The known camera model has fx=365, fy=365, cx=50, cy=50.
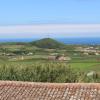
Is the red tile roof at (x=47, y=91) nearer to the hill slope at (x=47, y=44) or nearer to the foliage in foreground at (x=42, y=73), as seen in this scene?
the foliage in foreground at (x=42, y=73)

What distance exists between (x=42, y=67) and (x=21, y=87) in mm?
14222

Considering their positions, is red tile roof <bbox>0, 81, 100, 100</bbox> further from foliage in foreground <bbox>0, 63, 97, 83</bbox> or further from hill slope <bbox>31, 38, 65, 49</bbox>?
hill slope <bbox>31, 38, 65, 49</bbox>

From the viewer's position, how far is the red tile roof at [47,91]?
1892 centimetres

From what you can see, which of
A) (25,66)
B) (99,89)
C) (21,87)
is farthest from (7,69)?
(99,89)

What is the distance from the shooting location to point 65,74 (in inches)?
1348

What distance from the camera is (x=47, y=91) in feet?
65.0

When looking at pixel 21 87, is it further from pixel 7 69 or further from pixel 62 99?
pixel 7 69

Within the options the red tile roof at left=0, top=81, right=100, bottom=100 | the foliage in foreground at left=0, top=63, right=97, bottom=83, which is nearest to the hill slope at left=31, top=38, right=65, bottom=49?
the foliage in foreground at left=0, top=63, right=97, bottom=83

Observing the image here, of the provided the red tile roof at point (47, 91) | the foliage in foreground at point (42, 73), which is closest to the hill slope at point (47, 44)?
the foliage in foreground at point (42, 73)

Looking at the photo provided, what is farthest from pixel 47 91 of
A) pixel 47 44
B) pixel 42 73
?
pixel 47 44

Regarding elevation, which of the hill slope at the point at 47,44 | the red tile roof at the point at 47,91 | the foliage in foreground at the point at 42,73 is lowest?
the hill slope at the point at 47,44

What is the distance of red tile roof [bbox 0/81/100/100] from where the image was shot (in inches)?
745

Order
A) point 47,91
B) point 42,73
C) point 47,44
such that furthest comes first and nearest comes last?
point 47,44, point 42,73, point 47,91

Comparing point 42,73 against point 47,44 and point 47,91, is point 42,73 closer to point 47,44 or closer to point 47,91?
point 47,91
